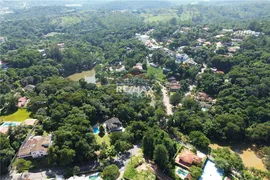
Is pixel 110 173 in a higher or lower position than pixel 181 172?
higher

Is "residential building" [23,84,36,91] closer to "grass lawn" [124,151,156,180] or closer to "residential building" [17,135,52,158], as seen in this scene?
"residential building" [17,135,52,158]

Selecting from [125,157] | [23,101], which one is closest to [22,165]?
[125,157]

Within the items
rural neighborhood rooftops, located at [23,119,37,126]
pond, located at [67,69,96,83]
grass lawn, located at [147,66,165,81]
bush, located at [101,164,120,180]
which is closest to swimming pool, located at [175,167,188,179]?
bush, located at [101,164,120,180]

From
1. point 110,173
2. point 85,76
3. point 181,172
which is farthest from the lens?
point 85,76

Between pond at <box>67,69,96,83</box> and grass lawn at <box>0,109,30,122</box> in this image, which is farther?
pond at <box>67,69,96,83</box>

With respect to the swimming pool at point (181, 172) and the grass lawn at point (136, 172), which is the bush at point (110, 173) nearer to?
the grass lawn at point (136, 172)

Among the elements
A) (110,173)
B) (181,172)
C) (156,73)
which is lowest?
(156,73)

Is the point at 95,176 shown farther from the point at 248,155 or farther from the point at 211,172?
the point at 248,155

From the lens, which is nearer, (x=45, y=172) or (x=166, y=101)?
(x=45, y=172)
